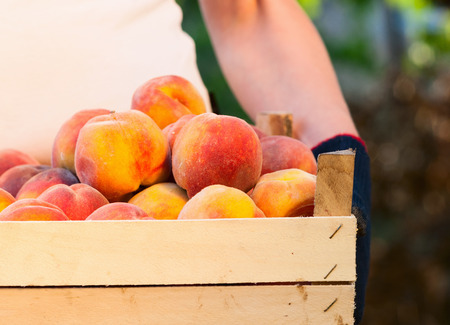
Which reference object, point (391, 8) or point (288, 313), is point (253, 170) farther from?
point (391, 8)

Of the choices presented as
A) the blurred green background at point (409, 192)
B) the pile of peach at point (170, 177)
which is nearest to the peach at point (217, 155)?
the pile of peach at point (170, 177)

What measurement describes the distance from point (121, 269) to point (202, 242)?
0.08 metres

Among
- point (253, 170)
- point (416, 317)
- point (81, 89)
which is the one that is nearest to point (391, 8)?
point (416, 317)

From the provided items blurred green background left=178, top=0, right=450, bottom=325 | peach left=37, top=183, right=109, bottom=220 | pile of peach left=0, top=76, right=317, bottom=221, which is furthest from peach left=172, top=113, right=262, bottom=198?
blurred green background left=178, top=0, right=450, bottom=325

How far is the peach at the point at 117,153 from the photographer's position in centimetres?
77

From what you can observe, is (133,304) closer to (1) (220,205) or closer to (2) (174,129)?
(1) (220,205)

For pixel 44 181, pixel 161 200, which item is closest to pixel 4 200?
pixel 44 181

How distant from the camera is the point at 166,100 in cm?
93

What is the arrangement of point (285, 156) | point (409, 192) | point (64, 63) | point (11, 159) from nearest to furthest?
point (285, 156), point (11, 159), point (64, 63), point (409, 192)

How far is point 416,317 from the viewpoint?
2791mm

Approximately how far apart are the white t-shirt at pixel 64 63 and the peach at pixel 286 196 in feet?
1.83

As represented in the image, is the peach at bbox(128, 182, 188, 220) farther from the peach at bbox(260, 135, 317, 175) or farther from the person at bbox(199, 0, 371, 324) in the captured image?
the person at bbox(199, 0, 371, 324)

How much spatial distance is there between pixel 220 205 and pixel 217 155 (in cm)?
9

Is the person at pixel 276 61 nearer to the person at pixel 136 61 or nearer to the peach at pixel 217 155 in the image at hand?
the person at pixel 136 61
